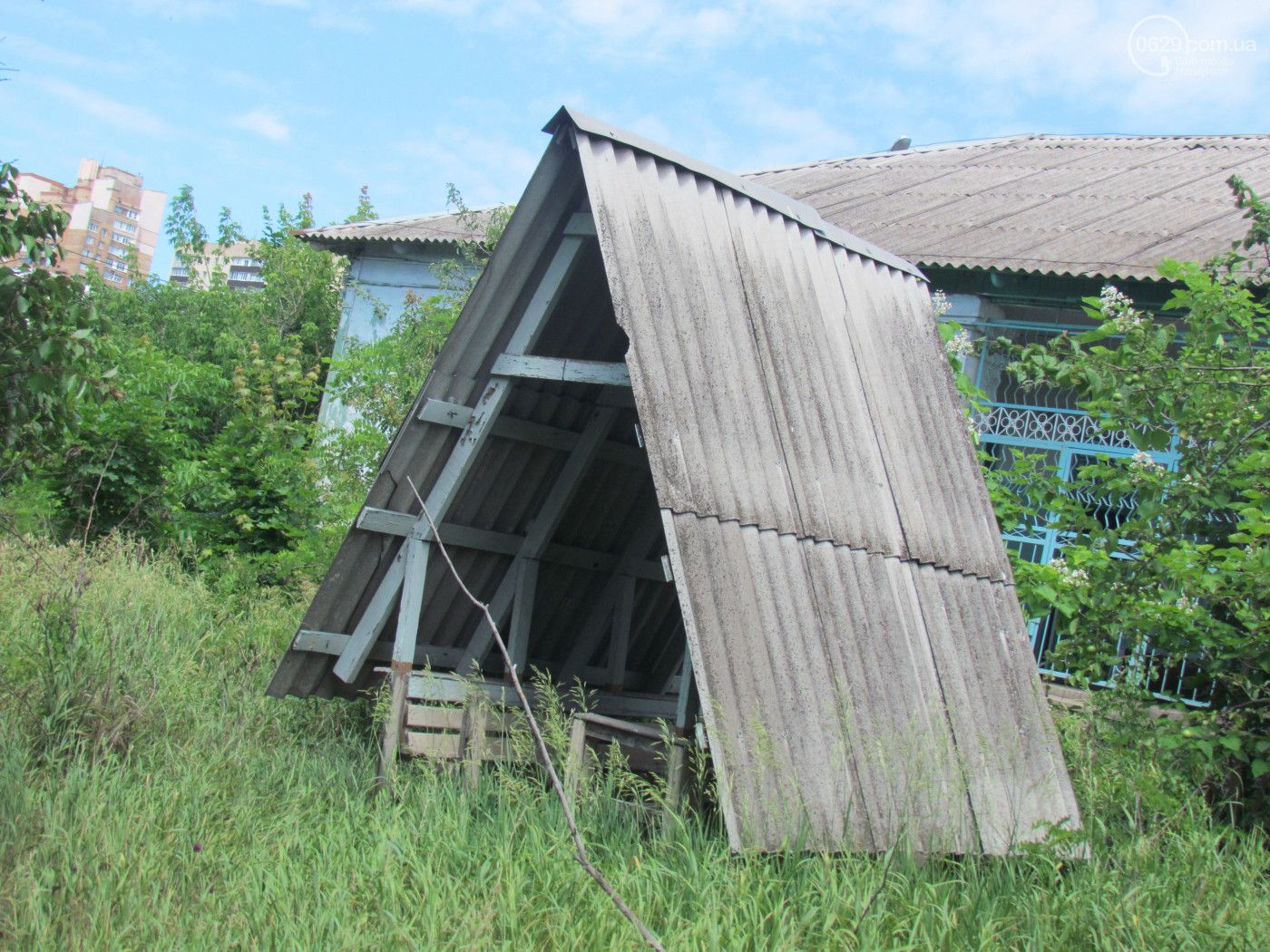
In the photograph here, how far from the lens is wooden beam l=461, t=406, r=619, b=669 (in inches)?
262

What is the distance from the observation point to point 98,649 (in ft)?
21.7

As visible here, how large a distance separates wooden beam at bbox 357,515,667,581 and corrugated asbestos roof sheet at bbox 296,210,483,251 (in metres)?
9.45

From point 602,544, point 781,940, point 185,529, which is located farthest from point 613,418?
point 185,529

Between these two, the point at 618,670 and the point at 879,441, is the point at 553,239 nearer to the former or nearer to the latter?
the point at 879,441

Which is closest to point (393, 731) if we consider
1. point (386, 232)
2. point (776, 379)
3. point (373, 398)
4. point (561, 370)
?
point (561, 370)

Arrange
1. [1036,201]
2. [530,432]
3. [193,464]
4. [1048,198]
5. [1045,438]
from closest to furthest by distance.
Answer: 1. [530,432]
2. [1045,438]
3. [193,464]
4. [1036,201]
5. [1048,198]

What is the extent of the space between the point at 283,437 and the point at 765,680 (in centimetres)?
949

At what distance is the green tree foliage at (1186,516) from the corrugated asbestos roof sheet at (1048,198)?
3520 millimetres

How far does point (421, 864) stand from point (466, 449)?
6.81ft

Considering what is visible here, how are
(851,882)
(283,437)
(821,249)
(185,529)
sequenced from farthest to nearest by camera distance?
(283,437), (185,529), (821,249), (851,882)

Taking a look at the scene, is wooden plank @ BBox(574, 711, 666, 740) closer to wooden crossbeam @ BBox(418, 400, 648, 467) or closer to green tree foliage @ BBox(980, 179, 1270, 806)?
wooden crossbeam @ BBox(418, 400, 648, 467)

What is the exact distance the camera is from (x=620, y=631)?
7.46 m

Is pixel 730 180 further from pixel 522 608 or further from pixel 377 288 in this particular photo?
pixel 377 288

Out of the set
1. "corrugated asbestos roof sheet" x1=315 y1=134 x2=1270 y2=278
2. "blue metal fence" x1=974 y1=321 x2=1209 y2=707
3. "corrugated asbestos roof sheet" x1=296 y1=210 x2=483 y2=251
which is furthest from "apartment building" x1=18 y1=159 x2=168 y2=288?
"blue metal fence" x1=974 y1=321 x2=1209 y2=707
